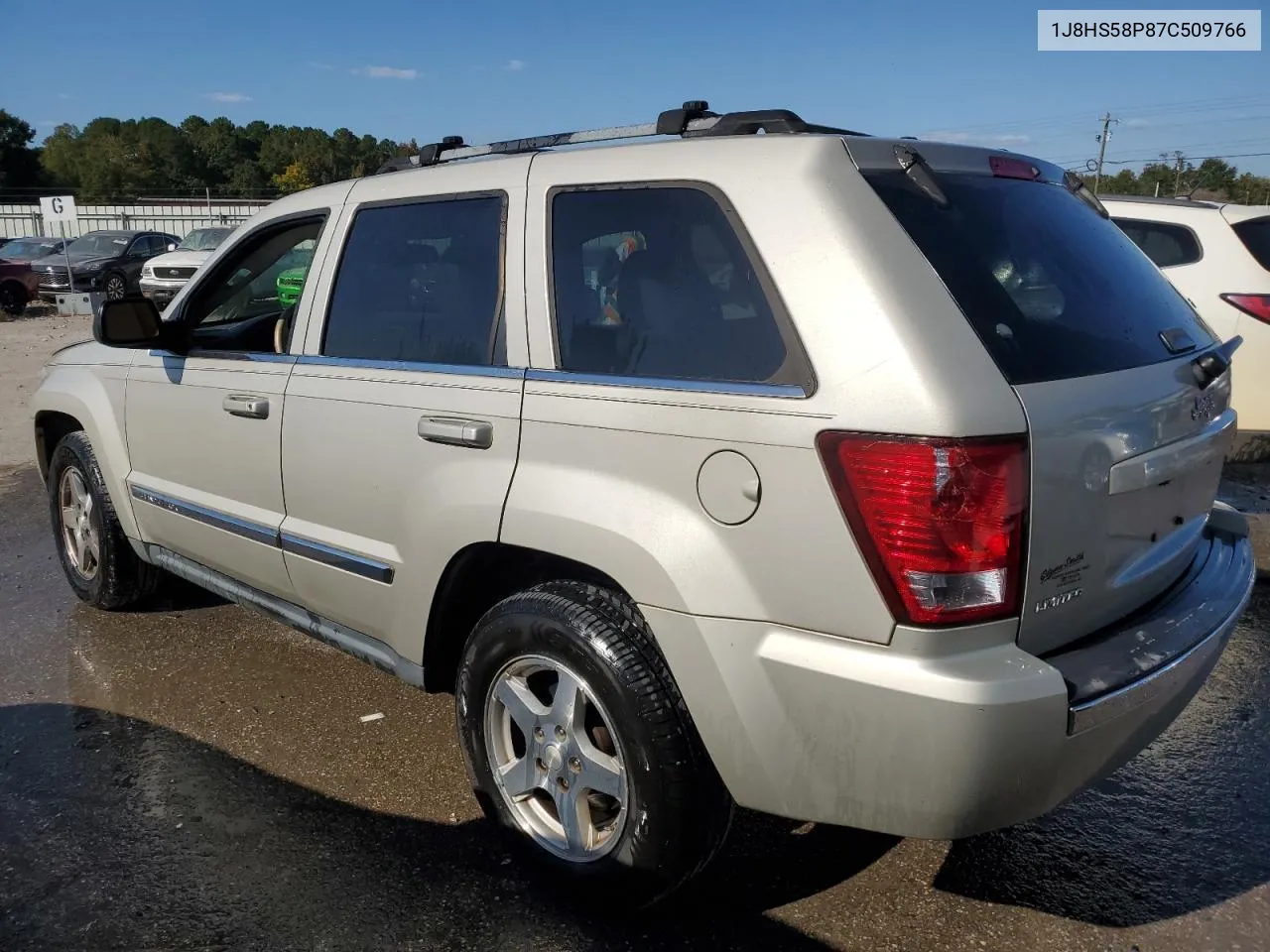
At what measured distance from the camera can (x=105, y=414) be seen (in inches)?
170

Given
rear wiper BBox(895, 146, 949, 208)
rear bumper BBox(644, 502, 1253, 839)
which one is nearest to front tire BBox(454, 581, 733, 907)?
rear bumper BBox(644, 502, 1253, 839)

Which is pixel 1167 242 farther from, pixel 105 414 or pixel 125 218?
pixel 125 218

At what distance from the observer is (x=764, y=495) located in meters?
2.11

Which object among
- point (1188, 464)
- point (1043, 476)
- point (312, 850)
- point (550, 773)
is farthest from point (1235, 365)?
point (312, 850)

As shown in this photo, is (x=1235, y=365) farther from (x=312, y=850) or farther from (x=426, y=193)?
(x=312, y=850)

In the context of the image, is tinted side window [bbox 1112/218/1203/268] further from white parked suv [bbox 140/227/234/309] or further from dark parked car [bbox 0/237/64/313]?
dark parked car [bbox 0/237/64/313]

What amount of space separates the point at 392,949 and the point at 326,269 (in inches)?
84.4

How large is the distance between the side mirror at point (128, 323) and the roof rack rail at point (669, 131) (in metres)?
1.07

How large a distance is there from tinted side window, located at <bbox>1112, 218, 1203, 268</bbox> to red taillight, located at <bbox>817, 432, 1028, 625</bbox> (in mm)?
5266

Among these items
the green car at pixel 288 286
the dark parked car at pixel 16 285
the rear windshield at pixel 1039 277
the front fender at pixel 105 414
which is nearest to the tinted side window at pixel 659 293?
the rear windshield at pixel 1039 277

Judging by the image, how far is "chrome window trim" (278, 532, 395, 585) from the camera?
304cm

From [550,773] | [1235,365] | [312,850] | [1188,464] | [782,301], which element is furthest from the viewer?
[1235,365]

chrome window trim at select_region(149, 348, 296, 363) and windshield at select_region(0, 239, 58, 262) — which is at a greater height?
windshield at select_region(0, 239, 58, 262)

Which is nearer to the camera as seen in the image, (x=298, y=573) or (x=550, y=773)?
(x=550, y=773)
